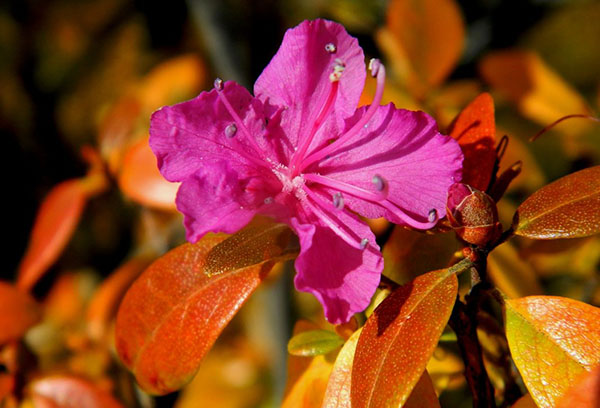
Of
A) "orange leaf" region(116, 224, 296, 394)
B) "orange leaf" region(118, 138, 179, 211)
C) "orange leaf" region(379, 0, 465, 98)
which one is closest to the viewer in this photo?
"orange leaf" region(116, 224, 296, 394)

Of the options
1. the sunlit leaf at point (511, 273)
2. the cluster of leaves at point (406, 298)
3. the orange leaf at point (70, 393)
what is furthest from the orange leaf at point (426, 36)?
the orange leaf at point (70, 393)

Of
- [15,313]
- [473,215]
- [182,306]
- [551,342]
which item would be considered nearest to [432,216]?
[473,215]

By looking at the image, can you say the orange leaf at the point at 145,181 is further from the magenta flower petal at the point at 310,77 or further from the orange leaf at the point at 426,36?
the orange leaf at the point at 426,36

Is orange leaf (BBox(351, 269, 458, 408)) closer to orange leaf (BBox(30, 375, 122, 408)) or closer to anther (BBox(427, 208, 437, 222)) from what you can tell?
anther (BBox(427, 208, 437, 222))

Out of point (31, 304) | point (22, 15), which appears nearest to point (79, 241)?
point (22, 15)

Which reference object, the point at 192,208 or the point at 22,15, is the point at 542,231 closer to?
the point at 192,208

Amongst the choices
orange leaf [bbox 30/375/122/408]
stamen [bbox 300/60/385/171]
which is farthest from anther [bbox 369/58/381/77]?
orange leaf [bbox 30/375/122/408]
